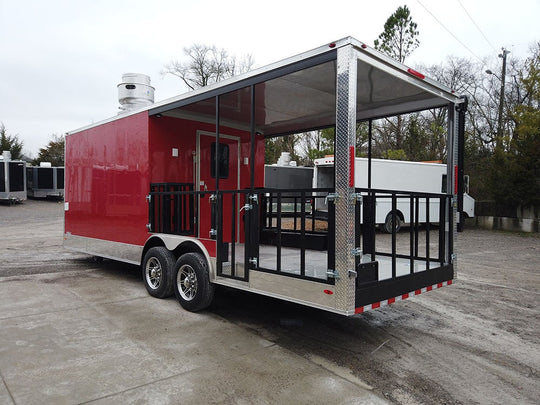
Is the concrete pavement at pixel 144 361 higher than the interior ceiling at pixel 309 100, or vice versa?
the interior ceiling at pixel 309 100

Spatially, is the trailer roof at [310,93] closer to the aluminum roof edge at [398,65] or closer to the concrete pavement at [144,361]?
the aluminum roof edge at [398,65]

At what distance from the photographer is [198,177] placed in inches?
257

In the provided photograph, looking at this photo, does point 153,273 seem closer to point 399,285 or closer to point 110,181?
point 110,181

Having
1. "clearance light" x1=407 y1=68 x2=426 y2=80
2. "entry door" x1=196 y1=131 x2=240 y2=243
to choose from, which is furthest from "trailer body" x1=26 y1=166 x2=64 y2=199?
"clearance light" x1=407 y1=68 x2=426 y2=80

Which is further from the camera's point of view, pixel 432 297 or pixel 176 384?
pixel 432 297

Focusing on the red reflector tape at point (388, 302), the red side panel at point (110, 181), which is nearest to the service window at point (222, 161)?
the red side panel at point (110, 181)

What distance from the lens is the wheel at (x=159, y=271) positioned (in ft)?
17.1

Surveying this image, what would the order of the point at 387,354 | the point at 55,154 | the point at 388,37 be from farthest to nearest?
1. the point at 55,154
2. the point at 388,37
3. the point at 387,354

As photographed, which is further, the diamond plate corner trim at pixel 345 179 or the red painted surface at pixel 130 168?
the red painted surface at pixel 130 168

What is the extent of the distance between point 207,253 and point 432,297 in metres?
3.37

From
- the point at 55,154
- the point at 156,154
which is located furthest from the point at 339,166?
the point at 55,154

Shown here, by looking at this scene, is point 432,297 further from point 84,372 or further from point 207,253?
point 84,372

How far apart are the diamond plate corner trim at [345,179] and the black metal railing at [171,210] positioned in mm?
2650

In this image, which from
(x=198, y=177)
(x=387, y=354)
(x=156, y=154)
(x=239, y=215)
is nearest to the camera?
(x=387, y=354)
